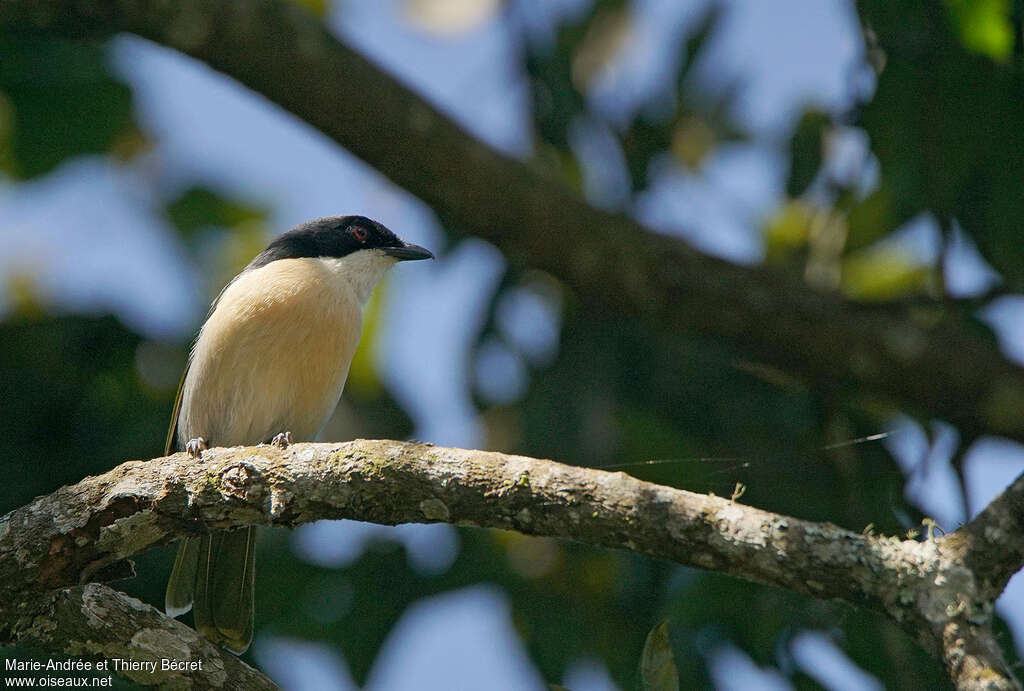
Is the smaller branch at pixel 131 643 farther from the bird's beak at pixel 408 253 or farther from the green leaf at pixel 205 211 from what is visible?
the green leaf at pixel 205 211

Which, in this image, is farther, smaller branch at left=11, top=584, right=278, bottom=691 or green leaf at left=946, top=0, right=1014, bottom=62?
green leaf at left=946, top=0, right=1014, bottom=62

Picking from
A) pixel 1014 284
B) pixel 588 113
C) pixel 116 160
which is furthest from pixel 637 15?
pixel 116 160

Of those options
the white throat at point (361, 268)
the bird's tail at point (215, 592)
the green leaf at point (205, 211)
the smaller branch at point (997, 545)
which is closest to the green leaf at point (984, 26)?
the smaller branch at point (997, 545)

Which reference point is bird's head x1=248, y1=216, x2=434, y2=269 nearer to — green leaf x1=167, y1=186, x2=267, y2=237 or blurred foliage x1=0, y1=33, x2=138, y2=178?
blurred foliage x1=0, y1=33, x2=138, y2=178

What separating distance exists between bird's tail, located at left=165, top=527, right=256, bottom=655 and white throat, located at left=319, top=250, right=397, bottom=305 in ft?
4.73

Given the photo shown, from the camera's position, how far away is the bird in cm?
459

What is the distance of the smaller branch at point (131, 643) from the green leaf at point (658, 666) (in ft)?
4.09

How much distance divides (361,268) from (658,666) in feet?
11.2

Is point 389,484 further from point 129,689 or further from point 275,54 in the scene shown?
point 275,54

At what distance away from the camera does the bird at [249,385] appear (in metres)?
4.59

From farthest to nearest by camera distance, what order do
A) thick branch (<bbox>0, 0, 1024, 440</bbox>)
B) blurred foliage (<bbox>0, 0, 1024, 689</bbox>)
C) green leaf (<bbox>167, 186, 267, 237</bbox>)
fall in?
1. green leaf (<bbox>167, 186, 267, 237</bbox>)
2. thick branch (<bbox>0, 0, 1024, 440</bbox>)
3. blurred foliage (<bbox>0, 0, 1024, 689</bbox>)

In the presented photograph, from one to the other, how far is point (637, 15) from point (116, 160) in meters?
3.59

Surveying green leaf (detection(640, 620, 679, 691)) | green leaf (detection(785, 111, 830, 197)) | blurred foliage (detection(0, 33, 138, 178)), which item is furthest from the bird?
green leaf (detection(785, 111, 830, 197))

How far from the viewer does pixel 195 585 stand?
4.59m
